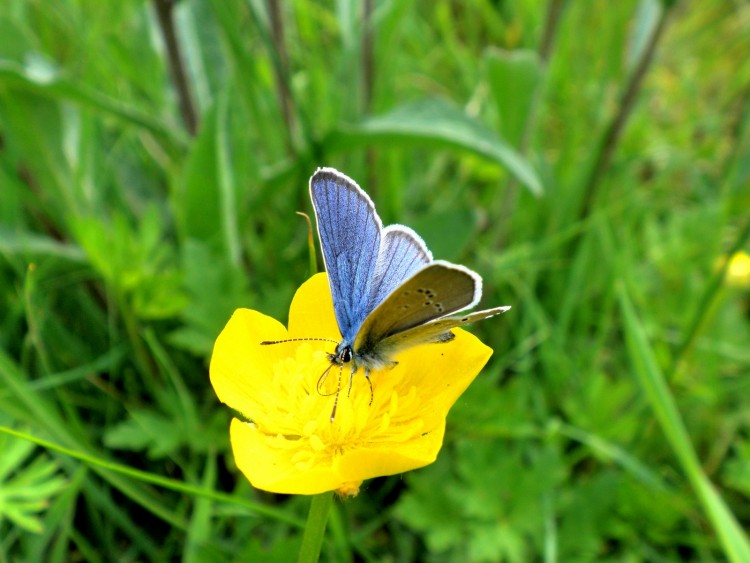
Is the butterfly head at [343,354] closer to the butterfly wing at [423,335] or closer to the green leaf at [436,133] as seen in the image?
the butterfly wing at [423,335]

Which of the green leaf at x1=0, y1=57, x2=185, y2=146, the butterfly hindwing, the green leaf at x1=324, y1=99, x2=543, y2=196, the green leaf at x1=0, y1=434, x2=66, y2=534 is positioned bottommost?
the green leaf at x1=0, y1=434, x2=66, y2=534

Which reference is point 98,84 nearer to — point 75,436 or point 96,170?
point 96,170

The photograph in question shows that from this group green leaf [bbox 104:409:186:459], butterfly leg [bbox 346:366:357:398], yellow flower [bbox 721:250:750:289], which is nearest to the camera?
butterfly leg [bbox 346:366:357:398]

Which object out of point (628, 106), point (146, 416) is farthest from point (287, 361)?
point (628, 106)

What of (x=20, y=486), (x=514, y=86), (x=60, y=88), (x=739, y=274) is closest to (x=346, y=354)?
(x=20, y=486)

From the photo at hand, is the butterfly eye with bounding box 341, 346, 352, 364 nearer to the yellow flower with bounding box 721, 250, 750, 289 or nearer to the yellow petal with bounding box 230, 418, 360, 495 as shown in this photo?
the yellow petal with bounding box 230, 418, 360, 495

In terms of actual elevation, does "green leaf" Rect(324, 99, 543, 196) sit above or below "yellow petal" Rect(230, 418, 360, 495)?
above

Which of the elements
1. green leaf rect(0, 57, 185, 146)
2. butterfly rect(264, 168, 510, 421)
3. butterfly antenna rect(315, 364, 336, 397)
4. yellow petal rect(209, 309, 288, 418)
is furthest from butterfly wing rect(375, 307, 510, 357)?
green leaf rect(0, 57, 185, 146)
